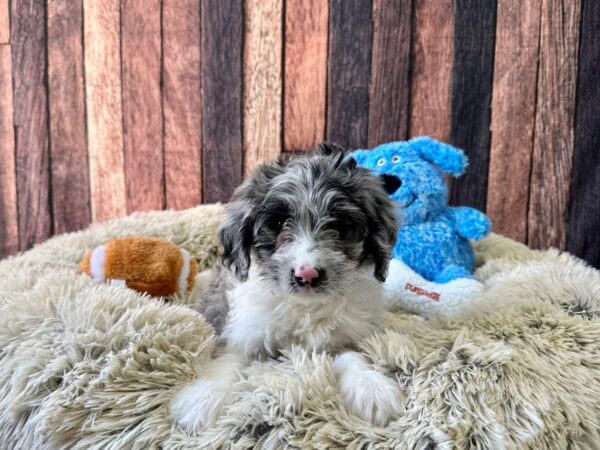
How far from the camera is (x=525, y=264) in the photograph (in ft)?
9.05

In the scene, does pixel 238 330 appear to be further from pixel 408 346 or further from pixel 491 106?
pixel 491 106

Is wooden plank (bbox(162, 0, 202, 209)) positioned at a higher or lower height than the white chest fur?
higher

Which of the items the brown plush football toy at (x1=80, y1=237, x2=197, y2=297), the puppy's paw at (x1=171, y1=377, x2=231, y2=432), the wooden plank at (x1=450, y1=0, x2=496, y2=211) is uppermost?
the wooden plank at (x1=450, y1=0, x2=496, y2=211)

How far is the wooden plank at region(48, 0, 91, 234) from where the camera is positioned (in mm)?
3588

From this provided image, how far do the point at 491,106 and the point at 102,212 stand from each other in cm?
282

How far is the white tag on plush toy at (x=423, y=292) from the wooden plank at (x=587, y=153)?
101 centimetres

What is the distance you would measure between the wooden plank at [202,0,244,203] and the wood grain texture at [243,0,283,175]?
0.05 m

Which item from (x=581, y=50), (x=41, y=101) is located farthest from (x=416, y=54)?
(x=41, y=101)

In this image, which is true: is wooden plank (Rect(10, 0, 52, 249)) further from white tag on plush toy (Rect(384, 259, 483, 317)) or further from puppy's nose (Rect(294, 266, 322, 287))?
puppy's nose (Rect(294, 266, 322, 287))

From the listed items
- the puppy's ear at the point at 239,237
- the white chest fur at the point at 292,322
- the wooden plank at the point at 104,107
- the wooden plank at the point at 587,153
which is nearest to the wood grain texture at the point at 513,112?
the wooden plank at the point at 587,153

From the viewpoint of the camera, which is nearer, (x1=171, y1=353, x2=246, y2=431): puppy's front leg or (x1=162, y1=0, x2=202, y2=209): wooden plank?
(x1=171, y1=353, x2=246, y2=431): puppy's front leg

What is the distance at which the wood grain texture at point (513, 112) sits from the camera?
3.09 metres

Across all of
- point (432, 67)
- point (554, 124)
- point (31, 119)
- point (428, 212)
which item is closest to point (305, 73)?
point (432, 67)

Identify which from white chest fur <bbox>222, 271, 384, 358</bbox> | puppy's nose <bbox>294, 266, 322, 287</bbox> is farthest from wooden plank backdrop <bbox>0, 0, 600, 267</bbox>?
puppy's nose <bbox>294, 266, 322, 287</bbox>
